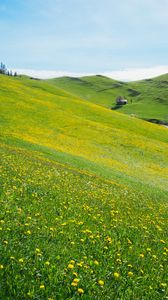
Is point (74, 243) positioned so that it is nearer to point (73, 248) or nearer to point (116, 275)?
point (73, 248)

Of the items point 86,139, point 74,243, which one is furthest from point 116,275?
point 86,139

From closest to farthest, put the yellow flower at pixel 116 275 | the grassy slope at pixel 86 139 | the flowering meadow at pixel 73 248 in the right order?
the flowering meadow at pixel 73 248
the yellow flower at pixel 116 275
the grassy slope at pixel 86 139

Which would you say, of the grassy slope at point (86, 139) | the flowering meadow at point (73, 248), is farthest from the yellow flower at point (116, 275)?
the grassy slope at point (86, 139)

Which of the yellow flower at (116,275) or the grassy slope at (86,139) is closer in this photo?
the yellow flower at (116,275)

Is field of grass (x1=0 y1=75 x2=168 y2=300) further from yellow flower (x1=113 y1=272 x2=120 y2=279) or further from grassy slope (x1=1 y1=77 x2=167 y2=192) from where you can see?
grassy slope (x1=1 y1=77 x2=167 y2=192)

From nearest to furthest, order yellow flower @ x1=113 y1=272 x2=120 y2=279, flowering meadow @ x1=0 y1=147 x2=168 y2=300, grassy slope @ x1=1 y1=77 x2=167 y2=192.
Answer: flowering meadow @ x1=0 y1=147 x2=168 y2=300 → yellow flower @ x1=113 y1=272 x2=120 y2=279 → grassy slope @ x1=1 y1=77 x2=167 y2=192

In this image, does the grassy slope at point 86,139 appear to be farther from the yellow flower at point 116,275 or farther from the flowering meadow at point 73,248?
the yellow flower at point 116,275

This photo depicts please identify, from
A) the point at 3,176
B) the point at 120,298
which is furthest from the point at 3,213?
the point at 3,176

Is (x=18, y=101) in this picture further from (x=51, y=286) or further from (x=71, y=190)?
(x=51, y=286)

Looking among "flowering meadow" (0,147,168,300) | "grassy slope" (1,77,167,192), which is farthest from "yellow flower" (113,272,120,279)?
"grassy slope" (1,77,167,192)

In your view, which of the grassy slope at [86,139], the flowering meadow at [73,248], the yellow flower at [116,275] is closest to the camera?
the flowering meadow at [73,248]

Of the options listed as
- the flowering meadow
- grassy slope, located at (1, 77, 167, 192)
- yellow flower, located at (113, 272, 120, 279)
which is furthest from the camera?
grassy slope, located at (1, 77, 167, 192)

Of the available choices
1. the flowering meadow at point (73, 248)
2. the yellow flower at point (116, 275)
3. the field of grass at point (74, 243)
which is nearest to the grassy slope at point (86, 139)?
the field of grass at point (74, 243)

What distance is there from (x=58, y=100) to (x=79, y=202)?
73.0m
